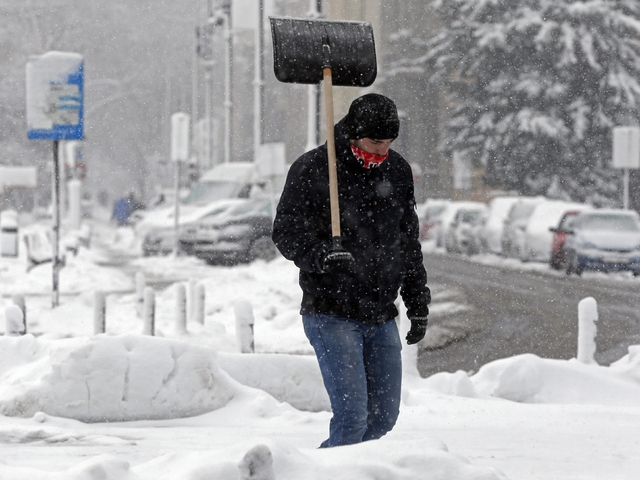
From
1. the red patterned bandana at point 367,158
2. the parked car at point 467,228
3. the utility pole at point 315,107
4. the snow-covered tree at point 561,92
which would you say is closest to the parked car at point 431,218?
the snow-covered tree at point 561,92

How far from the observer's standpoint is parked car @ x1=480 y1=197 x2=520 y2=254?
3070 centimetres

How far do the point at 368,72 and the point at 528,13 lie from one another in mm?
35683

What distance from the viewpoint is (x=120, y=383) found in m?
7.84

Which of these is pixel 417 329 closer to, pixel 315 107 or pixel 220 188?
pixel 315 107

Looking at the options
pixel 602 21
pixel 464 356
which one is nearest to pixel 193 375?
pixel 464 356

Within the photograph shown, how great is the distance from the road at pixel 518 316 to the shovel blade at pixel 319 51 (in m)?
5.81

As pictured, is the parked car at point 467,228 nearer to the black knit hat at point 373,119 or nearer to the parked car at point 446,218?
the parked car at point 446,218

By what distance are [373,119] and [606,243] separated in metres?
20.3

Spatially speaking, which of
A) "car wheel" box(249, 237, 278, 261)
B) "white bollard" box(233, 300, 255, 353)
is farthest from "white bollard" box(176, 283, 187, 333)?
"car wheel" box(249, 237, 278, 261)

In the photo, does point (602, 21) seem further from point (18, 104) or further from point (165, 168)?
point (18, 104)

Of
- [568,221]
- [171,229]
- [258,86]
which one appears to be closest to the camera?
[568,221]

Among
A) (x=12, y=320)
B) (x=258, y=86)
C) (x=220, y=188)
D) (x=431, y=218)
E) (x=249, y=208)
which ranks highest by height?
(x=258, y=86)

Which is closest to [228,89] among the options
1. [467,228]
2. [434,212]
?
[434,212]

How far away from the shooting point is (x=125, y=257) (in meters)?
31.9
